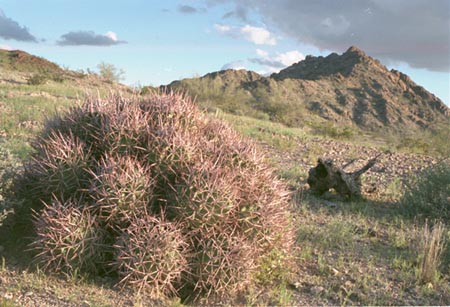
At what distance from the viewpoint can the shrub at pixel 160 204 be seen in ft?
16.5

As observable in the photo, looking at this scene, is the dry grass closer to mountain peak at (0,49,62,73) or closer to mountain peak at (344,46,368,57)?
mountain peak at (0,49,62,73)

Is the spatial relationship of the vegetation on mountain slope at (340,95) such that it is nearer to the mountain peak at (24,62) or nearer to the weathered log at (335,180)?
the mountain peak at (24,62)

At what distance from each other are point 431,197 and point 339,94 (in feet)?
138

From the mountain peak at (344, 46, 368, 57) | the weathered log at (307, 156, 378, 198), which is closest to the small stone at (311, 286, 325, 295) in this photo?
the weathered log at (307, 156, 378, 198)

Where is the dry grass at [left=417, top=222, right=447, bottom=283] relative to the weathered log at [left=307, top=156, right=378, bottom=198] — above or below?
below

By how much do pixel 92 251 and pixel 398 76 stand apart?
177ft

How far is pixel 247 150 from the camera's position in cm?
566

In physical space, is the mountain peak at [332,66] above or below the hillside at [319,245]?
above

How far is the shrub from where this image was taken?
16.5ft

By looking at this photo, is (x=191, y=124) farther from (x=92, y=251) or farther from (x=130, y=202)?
(x=92, y=251)

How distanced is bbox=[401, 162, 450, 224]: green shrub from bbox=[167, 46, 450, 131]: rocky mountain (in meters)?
25.2

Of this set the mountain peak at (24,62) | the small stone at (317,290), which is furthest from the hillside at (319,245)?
the mountain peak at (24,62)

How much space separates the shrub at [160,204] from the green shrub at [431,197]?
145 inches

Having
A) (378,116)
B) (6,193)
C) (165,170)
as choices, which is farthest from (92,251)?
(378,116)
